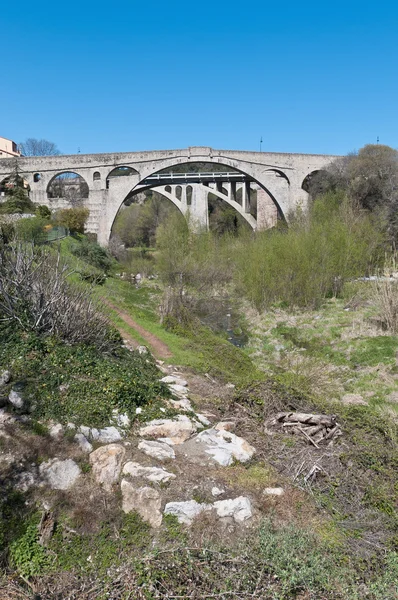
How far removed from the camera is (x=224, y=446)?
5609 mm

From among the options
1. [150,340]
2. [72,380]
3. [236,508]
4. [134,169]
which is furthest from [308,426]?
[134,169]

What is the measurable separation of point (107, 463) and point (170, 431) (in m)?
1.02

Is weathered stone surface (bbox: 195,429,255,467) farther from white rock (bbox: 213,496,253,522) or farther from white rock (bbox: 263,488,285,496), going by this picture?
white rock (bbox: 213,496,253,522)

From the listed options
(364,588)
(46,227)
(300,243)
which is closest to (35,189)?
(46,227)

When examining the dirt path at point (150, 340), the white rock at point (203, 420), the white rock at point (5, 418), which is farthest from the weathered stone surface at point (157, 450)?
the dirt path at point (150, 340)

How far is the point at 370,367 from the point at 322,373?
1.16m

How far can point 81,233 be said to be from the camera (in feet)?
110

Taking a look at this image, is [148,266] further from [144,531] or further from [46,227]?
[144,531]

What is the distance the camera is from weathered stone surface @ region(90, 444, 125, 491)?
491cm

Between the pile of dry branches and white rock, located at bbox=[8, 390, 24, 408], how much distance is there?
314 cm

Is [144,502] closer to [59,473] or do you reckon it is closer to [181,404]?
[59,473]

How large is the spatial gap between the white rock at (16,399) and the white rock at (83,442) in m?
0.91

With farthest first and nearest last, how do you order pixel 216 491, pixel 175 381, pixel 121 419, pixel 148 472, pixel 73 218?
pixel 73 218, pixel 175 381, pixel 121 419, pixel 148 472, pixel 216 491

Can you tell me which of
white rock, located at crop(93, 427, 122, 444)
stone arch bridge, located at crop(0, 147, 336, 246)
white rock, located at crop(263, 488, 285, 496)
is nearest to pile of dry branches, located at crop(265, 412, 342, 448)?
white rock, located at crop(263, 488, 285, 496)
